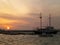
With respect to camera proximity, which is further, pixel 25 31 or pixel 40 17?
pixel 25 31

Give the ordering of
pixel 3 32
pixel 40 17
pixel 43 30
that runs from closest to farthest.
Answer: pixel 40 17
pixel 43 30
pixel 3 32

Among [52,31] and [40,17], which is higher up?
[40,17]

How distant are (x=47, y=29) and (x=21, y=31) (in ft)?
143

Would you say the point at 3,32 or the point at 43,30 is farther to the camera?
the point at 3,32

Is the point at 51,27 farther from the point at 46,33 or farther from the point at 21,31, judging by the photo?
the point at 21,31

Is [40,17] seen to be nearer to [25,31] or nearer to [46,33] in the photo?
[46,33]

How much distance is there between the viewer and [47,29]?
161 metres

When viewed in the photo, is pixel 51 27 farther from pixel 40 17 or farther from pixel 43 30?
pixel 40 17

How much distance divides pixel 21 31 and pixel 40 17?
5271 cm

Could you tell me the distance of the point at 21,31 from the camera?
198 meters

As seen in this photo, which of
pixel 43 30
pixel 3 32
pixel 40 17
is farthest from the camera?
pixel 3 32

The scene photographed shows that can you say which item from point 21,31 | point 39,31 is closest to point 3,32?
point 21,31

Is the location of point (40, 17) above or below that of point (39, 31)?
above

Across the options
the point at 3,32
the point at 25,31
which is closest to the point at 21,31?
the point at 25,31
